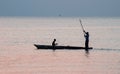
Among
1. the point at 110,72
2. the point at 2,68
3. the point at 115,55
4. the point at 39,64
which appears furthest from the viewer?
the point at 115,55

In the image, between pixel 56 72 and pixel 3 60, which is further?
pixel 3 60

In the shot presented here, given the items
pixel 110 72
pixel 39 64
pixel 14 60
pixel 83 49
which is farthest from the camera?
pixel 83 49

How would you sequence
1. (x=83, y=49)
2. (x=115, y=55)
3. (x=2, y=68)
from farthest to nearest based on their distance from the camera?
(x=83, y=49), (x=115, y=55), (x=2, y=68)

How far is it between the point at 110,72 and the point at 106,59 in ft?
28.7

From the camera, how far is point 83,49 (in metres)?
52.5

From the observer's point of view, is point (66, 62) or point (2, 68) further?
point (66, 62)

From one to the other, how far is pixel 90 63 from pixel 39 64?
14.2 ft

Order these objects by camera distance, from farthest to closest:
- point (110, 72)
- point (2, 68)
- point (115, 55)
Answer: point (115, 55), point (2, 68), point (110, 72)

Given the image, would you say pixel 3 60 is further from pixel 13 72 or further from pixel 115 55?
pixel 115 55

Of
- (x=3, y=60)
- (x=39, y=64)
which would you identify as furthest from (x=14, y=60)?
(x=39, y=64)

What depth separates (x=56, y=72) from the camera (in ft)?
117

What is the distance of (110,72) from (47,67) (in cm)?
555

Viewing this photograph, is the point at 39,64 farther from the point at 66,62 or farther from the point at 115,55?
the point at 115,55

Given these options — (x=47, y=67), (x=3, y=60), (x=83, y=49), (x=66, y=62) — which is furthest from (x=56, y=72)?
(x=83, y=49)
